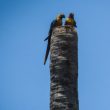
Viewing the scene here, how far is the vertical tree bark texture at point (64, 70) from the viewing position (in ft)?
29.3

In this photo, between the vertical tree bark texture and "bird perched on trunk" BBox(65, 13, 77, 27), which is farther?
"bird perched on trunk" BBox(65, 13, 77, 27)

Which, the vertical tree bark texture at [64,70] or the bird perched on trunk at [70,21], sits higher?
the bird perched on trunk at [70,21]

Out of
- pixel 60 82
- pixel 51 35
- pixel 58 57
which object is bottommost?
pixel 60 82

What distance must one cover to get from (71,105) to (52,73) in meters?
0.92

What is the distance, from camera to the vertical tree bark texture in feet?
29.3

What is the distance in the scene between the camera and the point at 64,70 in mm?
9133

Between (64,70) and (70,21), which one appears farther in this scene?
(70,21)

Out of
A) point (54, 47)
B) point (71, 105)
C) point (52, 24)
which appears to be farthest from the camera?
point (52, 24)

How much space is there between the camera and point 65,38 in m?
9.55

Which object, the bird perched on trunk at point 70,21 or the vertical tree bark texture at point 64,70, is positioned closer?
the vertical tree bark texture at point 64,70

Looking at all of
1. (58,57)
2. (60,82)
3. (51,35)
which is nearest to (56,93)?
(60,82)

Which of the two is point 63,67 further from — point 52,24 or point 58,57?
point 52,24

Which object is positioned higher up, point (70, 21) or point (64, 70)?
point (70, 21)

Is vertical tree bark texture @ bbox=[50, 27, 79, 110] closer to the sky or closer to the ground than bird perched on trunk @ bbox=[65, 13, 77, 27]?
closer to the ground
